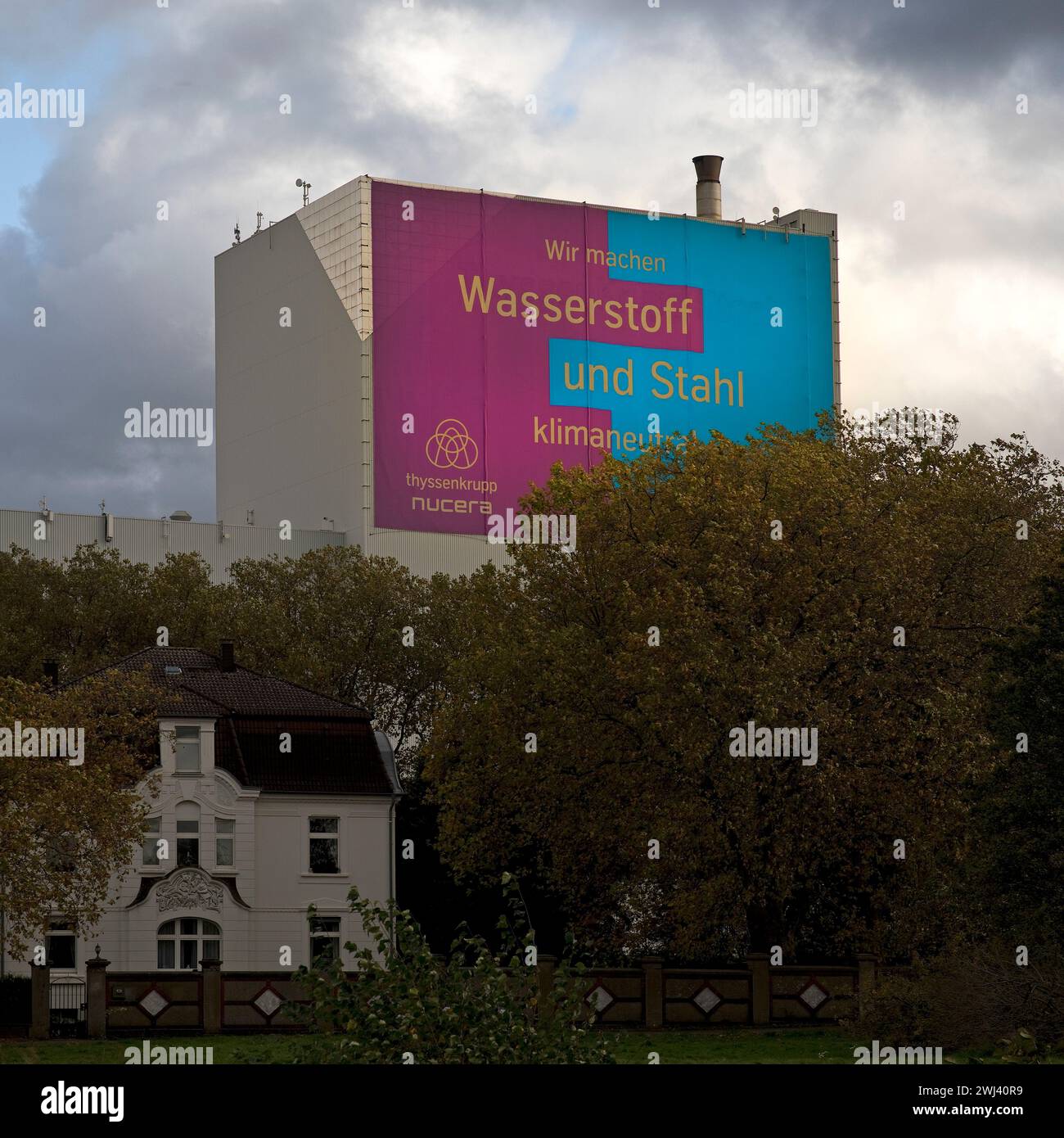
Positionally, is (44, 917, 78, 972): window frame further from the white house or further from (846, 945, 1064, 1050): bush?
(846, 945, 1064, 1050): bush

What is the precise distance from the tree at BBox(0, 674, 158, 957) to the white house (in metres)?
6.64

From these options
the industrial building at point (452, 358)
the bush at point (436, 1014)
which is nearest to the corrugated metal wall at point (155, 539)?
the industrial building at point (452, 358)

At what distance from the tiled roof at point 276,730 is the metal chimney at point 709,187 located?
205 ft

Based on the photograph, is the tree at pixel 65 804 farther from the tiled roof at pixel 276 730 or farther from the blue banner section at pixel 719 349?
the blue banner section at pixel 719 349

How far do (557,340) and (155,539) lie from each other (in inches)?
1009

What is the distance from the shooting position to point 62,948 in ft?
178

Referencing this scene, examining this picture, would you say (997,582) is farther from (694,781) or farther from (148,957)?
(148,957)

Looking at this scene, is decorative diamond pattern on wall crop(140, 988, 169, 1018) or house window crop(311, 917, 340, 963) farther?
house window crop(311, 917, 340, 963)

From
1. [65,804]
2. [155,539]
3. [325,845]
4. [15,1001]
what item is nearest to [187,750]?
[325,845]

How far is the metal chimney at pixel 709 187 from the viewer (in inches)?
4594

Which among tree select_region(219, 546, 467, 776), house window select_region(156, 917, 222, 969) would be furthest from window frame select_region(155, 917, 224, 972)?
tree select_region(219, 546, 467, 776)

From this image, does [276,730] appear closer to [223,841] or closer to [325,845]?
[325,845]

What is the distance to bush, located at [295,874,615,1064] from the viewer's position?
1628 cm

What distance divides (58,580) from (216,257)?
37.3 m
